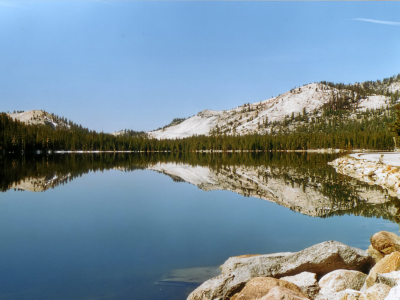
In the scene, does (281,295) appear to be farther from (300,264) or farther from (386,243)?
(386,243)

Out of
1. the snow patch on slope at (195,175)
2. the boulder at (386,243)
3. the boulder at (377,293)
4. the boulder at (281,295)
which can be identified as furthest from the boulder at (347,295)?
the snow patch on slope at (195,175)

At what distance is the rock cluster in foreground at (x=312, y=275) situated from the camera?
230 inches

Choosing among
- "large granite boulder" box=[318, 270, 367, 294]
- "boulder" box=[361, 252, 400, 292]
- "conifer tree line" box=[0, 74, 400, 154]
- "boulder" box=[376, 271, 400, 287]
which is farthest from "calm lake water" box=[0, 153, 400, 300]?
"conifer tree line" box=[0, 74, 400, 154]

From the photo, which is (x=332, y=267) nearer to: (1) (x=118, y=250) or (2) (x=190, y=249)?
(2) (x=190, y=249)

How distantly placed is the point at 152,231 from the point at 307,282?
23.5ft

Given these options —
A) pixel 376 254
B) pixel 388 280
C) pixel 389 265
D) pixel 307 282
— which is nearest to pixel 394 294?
pixel 388 280

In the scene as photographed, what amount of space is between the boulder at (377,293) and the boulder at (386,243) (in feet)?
12.4

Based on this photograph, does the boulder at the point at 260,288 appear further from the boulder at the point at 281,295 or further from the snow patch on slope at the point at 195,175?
the snow patch on slope at the point at 195,175

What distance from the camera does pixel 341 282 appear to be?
265 inches

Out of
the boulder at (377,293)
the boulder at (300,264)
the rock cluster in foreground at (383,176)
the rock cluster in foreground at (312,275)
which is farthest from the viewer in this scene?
the rock cluster in foreground at (383,176)

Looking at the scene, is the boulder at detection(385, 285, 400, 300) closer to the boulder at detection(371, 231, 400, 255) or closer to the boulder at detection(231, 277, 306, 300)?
the boulder at detection(231, 277, 306, 300)

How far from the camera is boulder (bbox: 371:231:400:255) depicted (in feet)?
27.2

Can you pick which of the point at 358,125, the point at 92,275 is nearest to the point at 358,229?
the point at 92,275

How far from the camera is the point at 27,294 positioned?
287 inches
